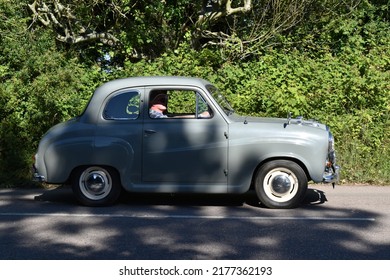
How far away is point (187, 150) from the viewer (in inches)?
352

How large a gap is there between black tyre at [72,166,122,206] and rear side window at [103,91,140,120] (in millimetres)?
775

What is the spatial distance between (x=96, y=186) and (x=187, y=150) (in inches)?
56.8

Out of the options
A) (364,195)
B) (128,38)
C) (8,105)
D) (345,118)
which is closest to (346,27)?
(345,118)

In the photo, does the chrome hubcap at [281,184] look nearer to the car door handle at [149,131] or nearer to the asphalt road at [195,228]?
the asphalt road at [195,228]

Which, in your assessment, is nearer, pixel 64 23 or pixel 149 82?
pixel 149 82

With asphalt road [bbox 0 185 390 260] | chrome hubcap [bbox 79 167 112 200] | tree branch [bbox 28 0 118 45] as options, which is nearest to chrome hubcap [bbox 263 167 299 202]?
asphalt road [bbox 0 185 390 260]

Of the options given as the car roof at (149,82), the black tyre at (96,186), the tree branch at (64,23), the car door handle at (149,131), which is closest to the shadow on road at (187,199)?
the black tyre at (96,186)

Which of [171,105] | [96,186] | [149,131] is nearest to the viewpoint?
[149,131]

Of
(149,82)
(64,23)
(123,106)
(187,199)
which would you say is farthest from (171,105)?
(64,23)

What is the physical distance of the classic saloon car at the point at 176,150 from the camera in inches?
349

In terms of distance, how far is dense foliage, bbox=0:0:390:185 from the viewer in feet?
41.7

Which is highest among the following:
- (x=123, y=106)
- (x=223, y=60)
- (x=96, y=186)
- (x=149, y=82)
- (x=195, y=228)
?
(x=223, y=60)

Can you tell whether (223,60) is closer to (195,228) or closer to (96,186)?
(96,186)

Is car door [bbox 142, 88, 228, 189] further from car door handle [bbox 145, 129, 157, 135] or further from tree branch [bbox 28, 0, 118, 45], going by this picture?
tree branch [bbox 28, 0, 118, 45]
